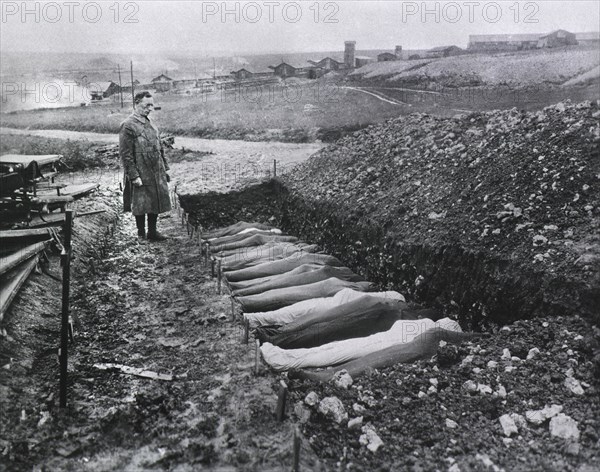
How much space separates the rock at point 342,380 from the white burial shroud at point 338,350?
1.44 feet

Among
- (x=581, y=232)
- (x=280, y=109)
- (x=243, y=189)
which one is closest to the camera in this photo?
(x=581, y=232)

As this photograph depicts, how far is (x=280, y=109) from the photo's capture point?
24.7m

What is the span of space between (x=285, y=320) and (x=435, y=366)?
1.73 meters

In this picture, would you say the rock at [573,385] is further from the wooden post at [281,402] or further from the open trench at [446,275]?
the wooden post at [281,402]

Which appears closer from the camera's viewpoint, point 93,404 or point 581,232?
point 93,404

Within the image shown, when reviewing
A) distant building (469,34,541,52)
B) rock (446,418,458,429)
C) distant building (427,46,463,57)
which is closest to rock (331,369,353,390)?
rock (446,418,458,429)

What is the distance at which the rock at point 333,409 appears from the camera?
3.32 metres

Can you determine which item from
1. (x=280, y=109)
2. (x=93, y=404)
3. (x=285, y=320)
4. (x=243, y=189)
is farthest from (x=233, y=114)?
(x=93, y=404)

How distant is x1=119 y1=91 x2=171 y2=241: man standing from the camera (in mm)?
6379

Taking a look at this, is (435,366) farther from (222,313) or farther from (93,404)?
(93,404)

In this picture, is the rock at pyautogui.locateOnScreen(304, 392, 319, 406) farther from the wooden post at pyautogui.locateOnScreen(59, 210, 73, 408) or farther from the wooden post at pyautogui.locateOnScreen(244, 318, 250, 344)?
the wooden post at pyautogui.locateOnScreen(59, 210, 73, 408)

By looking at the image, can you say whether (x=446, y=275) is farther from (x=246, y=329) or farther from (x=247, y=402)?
(x=247, y=402)

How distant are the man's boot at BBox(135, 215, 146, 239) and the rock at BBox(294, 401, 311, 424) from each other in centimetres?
457

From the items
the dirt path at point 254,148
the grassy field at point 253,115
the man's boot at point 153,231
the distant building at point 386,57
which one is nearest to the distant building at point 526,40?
the distant building at point 386,57
